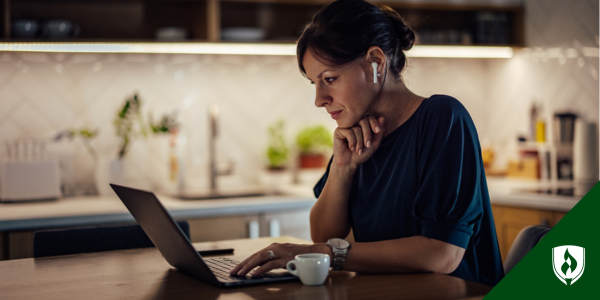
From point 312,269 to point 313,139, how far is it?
92.3 inches

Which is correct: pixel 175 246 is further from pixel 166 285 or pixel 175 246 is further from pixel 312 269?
pixel 312 269

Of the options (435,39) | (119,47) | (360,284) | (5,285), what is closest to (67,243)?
(5,285)

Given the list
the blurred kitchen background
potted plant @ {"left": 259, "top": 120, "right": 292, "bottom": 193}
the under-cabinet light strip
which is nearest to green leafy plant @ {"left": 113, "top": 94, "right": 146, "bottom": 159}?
the blurred kitchen background

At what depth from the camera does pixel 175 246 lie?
107cm

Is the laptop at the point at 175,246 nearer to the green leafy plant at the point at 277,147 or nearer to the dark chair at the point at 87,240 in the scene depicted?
the dark chair at the point at 87,240

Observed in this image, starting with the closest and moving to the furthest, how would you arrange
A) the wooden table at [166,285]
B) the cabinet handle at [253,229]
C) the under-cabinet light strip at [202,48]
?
the wooden table at [166,285] < the cabinet handle at [253,229] < the under-cabinet light strip at [202,48]

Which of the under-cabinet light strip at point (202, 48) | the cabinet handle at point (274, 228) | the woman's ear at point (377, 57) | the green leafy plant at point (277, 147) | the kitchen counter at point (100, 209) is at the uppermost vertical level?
the under-cabinet light strip at point (202, 48)

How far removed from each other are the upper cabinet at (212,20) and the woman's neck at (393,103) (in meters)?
1.65

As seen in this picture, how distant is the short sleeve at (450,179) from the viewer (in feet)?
3.73

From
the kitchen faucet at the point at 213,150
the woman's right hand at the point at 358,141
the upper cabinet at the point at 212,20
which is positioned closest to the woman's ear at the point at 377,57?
the woman's right hand at the point at 358,141

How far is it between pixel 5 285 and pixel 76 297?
21 centimetres

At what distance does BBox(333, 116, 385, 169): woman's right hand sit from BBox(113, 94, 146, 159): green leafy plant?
5.67 ft

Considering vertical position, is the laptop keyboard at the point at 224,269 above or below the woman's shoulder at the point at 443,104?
below

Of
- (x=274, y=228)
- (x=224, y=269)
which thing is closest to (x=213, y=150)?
(x=274, y=228)
